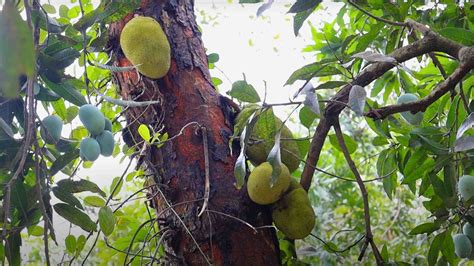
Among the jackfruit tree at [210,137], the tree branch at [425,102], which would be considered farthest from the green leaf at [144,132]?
the tree branch at [425,102]

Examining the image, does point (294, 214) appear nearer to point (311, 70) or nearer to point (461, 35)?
point (311, 70)

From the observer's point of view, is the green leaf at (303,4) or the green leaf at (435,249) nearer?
the green leaf at (303,4)

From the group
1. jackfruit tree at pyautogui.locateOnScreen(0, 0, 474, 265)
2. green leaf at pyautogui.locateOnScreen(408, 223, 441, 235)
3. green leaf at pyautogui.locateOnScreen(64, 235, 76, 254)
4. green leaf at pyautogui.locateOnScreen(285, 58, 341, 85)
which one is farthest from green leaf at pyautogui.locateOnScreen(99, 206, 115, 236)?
green leaf at pyautogui.locateOnScreen(408, 223, 441, 235)

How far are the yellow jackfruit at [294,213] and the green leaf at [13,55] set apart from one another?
637 millimetres

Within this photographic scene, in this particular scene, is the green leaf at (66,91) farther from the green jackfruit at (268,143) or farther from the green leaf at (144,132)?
the green jackfruit at (268,143)

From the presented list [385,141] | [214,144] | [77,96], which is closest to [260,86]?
[385,141]

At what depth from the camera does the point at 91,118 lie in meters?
0.68

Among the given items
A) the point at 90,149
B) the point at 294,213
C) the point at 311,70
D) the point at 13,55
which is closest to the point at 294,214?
the point at 294,213

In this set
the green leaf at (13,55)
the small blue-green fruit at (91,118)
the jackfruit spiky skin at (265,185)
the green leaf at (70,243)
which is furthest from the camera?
the green leaf at (70,243)

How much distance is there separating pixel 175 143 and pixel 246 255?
200mm

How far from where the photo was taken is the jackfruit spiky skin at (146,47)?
84cm

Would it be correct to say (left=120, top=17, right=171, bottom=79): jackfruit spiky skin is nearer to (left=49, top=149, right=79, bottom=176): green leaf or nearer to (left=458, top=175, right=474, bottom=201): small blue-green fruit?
(left=49, top=149, right=79, bottom=176): green leaf

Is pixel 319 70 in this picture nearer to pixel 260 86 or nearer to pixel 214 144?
pixel 214 144

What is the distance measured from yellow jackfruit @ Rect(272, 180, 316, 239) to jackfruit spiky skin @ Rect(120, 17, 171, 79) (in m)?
0.27
